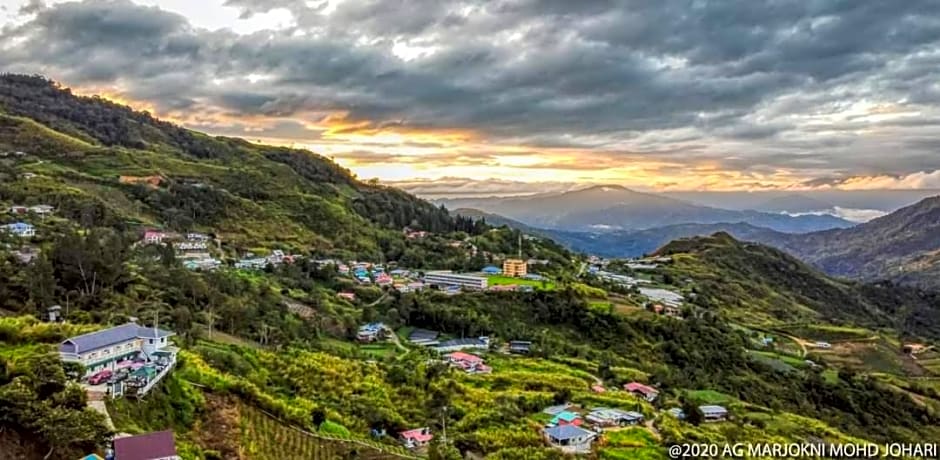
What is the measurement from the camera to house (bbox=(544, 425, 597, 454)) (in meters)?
27.6

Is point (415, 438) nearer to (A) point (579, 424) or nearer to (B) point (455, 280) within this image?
(A) point (579, 424)

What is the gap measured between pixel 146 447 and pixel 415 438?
1258cm

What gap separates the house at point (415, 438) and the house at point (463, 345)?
723 inches

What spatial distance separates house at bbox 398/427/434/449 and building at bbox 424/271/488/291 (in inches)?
1443

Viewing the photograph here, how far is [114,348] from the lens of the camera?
24.1 metres

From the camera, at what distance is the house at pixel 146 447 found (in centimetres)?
1766

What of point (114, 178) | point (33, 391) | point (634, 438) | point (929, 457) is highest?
point (114, 178)

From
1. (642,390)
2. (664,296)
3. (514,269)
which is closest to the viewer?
(642,390)

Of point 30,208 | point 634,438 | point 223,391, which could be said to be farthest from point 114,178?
point 634,438

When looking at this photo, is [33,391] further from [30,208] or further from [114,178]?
[114,178]

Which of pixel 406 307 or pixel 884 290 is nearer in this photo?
pixel 406 307

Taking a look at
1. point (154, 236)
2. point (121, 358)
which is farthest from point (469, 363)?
point (154, 236)

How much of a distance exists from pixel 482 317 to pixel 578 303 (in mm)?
9686

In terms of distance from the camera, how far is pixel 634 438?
2964 cm
